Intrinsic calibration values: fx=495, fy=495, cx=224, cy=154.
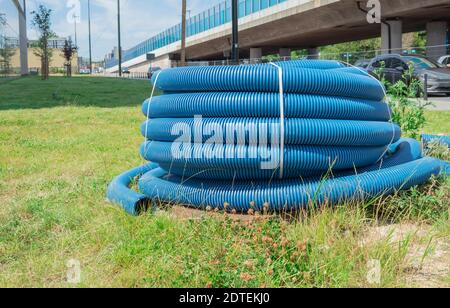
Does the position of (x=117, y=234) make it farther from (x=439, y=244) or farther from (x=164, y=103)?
(x=439, y=244)

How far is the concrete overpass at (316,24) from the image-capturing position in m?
30.1

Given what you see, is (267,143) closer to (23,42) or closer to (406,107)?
(406,107)

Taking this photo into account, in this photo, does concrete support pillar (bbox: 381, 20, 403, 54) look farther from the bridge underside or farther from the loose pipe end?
the loose pipe end

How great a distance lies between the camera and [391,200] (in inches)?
156

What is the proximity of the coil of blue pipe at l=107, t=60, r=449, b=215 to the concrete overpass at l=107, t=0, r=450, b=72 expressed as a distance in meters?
25.1

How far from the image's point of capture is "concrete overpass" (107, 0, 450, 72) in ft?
98.8

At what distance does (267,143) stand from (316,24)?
33.6 metres

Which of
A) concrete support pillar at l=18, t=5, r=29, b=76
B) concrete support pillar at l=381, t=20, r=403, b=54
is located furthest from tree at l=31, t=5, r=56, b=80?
concrete support pillar at l=381, t=20, r=403, b=54

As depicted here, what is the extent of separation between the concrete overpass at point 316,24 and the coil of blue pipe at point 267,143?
2515 cm

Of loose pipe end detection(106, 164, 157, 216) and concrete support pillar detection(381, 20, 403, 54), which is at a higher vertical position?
concrete support pillar detection(381, 20, 403, 54)
